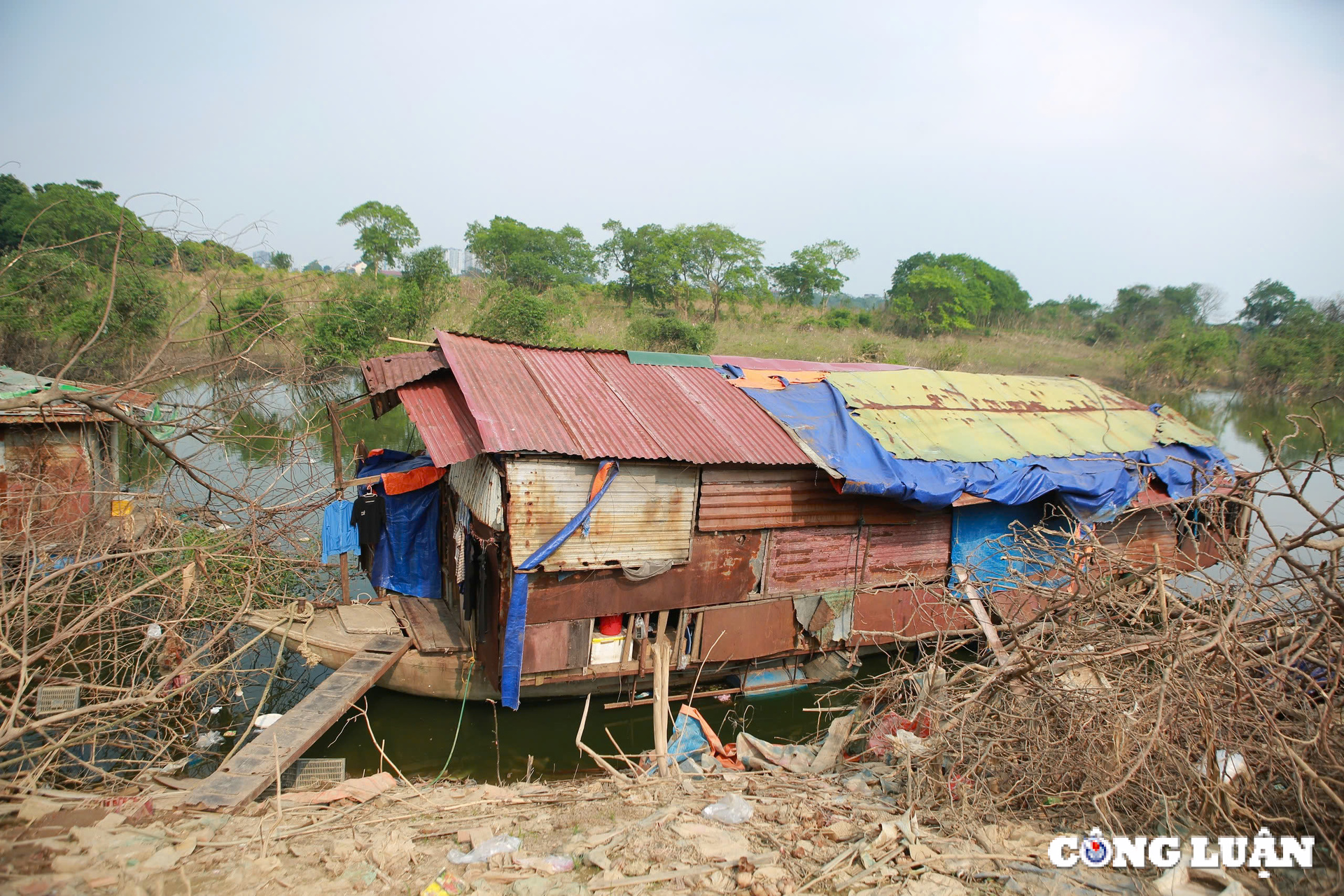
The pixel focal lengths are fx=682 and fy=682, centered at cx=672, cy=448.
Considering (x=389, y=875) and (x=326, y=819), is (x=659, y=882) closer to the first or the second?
(x=389, y=875)

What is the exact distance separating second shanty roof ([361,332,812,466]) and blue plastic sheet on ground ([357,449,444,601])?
1.53 metres

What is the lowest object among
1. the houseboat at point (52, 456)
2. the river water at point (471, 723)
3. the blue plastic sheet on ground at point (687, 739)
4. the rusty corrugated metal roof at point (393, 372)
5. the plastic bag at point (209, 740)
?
the river water at point (471, 723)

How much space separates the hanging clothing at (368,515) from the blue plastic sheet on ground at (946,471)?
5102 millimetres

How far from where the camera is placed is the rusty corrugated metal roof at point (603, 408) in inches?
269

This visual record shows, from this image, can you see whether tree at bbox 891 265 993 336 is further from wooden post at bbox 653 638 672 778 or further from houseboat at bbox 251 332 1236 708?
wooden post at bbox 653 638 672 778

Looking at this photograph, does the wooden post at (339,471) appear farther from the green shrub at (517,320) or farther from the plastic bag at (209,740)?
the green shrub at (517,320)

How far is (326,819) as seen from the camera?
4527mm

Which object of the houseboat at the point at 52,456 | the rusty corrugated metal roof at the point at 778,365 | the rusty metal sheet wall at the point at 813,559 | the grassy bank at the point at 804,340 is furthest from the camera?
the grassy bank at the point at 804,340

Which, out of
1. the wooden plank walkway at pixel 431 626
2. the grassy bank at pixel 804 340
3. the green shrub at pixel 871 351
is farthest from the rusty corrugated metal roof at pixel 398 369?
the green shrub at pixel 871 351

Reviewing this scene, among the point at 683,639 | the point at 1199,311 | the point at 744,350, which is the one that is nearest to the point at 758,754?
the point at 683,639

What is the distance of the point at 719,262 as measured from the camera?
32.7 meters

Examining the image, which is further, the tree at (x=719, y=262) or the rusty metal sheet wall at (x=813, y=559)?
the tree at (x=719, y=262)

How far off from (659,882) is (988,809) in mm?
2116

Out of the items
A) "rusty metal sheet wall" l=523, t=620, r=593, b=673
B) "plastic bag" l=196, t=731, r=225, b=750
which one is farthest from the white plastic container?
"plastic bag" l=196, t=731, r=225, b=750
